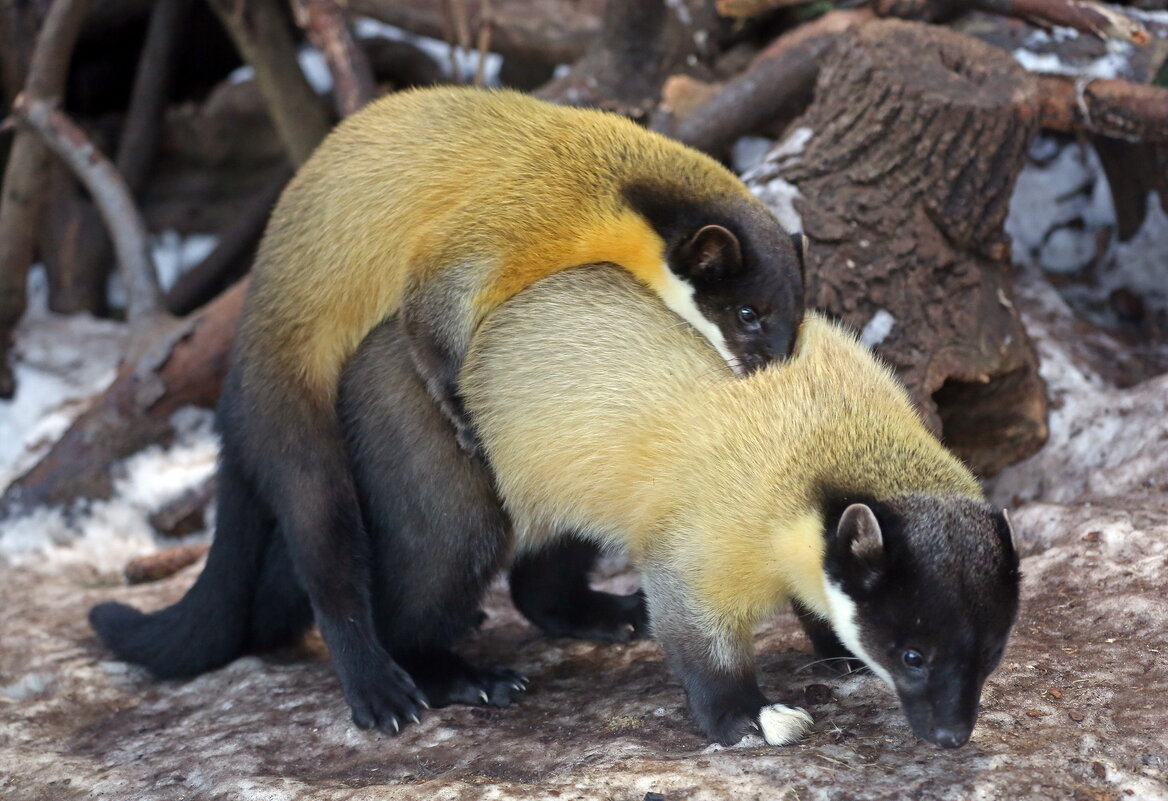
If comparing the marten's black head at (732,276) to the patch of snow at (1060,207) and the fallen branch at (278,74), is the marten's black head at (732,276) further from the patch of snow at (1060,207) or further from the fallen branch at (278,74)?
the fallen branch at (278,74)

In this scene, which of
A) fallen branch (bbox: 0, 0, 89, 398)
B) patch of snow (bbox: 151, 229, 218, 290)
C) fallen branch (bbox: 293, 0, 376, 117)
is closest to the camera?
fallen branch (bbox: 293, 0, 376, 117)

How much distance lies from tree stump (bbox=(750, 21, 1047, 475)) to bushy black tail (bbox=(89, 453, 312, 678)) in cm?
310

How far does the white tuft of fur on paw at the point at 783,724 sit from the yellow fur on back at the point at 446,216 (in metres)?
1.89

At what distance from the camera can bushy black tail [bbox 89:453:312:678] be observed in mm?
5469

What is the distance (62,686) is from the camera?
552 cm

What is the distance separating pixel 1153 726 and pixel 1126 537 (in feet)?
5.09

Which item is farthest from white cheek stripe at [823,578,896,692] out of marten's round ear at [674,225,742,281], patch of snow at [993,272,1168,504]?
patch of snow at [993,272,1168,504]

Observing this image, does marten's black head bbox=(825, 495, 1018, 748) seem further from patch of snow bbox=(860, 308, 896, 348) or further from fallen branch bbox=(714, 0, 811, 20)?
fallen branch bbox=(714, 0, 811, 20)

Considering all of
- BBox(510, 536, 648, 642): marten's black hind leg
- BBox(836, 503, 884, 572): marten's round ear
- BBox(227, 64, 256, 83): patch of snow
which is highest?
BBox(227, 64, 256, 83): patch of snow

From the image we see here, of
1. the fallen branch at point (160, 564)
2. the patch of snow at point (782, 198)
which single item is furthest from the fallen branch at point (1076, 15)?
the fallen branch at point (160, 564)

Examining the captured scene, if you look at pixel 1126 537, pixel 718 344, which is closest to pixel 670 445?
pixel 718 344

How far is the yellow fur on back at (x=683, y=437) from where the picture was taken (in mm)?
4324

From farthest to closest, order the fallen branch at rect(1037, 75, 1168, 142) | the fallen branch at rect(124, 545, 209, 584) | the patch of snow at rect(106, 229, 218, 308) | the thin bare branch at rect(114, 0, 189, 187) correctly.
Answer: the patch of snow at rect(106, 229, 218, 308) < the thin bare branch at rect(114, 0, 189, 187) < the fallen branch at rect(124, 545, 209, 584) < the fallen branch at rect(1037, 75, 1168, 142)

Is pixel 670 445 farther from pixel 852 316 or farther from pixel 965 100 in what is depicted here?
pixel 965 100
